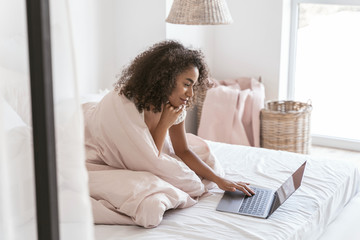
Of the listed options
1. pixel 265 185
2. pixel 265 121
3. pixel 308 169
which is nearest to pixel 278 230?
pixel 265 185

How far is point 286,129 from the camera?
380 cm

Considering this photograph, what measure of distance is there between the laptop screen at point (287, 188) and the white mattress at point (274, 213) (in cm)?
4

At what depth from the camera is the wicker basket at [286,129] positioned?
378 cm

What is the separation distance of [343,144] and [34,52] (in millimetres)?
3566

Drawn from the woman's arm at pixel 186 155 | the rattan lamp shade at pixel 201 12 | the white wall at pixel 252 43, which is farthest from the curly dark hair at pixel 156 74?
the white wall at pixel 252 43

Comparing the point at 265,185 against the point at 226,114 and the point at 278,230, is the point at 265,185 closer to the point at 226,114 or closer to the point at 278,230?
the point at 278,230

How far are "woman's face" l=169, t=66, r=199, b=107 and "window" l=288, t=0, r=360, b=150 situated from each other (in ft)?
6.95

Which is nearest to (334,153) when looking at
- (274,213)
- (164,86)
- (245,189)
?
(245,189)

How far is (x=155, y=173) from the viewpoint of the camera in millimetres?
2303

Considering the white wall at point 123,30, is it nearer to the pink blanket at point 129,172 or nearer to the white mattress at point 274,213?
the white mattress at point 274,213

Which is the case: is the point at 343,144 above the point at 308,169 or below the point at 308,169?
below

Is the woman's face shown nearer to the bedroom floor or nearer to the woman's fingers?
the woman's fingers

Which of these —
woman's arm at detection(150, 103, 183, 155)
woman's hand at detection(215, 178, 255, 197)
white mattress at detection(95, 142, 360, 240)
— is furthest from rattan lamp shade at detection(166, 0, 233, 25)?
woman's hand at detection(215, 178, 255, 197)

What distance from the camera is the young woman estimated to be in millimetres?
2314
